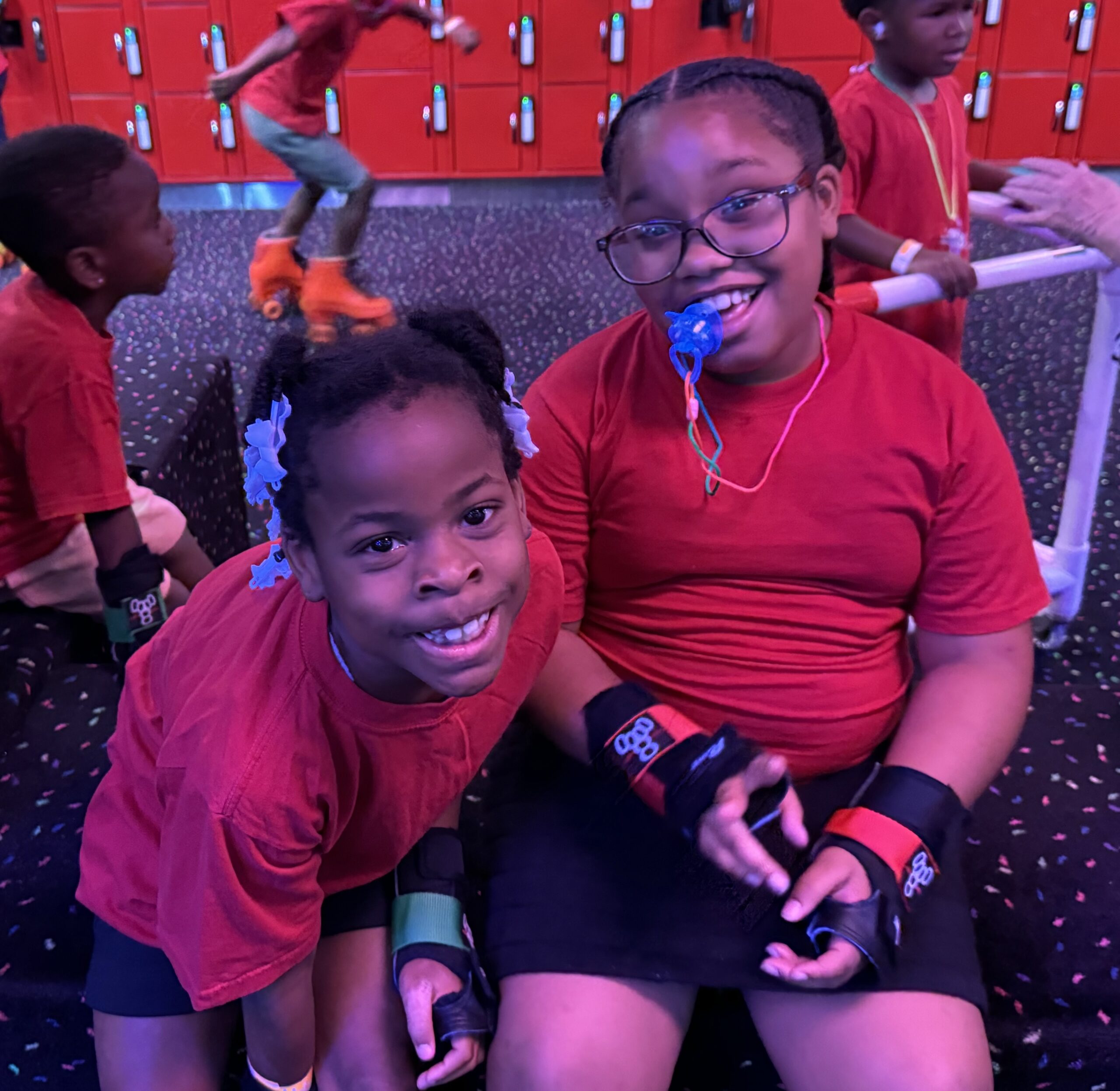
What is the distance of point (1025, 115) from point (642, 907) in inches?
198

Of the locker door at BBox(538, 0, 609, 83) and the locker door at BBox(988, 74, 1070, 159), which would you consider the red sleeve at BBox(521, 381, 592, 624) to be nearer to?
the locker door at BBox(538, 0, 609, 83)

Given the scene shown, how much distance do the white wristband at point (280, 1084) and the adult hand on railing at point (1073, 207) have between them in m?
1.35

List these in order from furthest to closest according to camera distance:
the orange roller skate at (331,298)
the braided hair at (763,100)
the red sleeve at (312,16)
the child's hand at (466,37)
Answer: the child's hand at (466,37) → the orange roller skate at (331,298) → the red sleeve at (312,16) → the braided hair at (763,100)

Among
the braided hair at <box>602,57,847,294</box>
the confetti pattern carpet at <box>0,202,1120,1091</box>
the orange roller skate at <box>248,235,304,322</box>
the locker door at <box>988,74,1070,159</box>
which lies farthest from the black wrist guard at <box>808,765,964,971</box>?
the locker door at <box>988,74,1070,159</box>

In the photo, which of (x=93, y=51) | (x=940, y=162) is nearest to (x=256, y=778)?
(x=940, y=162)

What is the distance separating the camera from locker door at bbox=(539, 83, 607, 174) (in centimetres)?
495

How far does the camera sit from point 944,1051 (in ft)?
2.67

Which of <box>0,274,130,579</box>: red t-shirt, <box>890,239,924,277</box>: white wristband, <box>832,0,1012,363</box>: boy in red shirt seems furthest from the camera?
<box>832,0,1012,363</box>: boy in red shirt

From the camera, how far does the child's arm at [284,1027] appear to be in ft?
2.71

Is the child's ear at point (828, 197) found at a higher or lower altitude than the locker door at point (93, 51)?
higher

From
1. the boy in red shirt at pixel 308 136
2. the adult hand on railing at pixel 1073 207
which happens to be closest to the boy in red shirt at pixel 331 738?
the adult hand on railing at pixel 1073 207

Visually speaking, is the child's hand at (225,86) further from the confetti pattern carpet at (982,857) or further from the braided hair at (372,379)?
the braided hair at (372,379)

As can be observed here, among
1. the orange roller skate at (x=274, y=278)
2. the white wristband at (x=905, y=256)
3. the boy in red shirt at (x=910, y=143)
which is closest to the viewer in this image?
the white wristband at (x=905, y=256)

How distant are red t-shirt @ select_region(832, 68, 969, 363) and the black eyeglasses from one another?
0.94m
